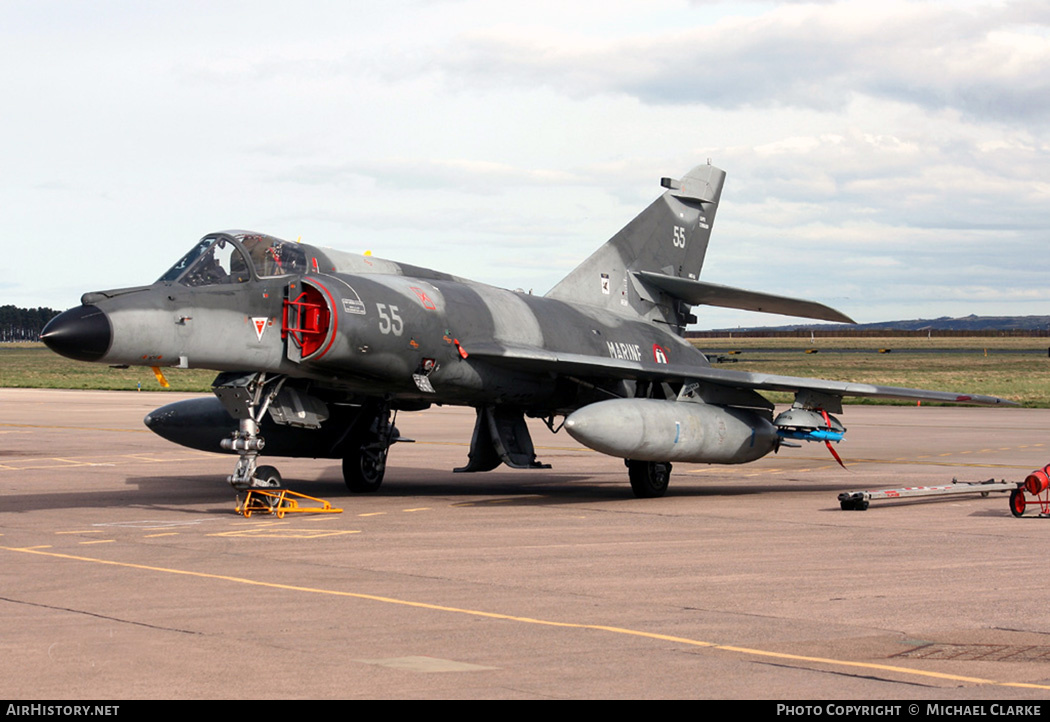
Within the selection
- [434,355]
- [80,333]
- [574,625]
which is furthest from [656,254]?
[574,625]

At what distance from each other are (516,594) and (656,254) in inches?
478

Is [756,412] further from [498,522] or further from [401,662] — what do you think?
[401,662]

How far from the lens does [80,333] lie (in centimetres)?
1228

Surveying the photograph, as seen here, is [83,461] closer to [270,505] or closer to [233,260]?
[270,505]

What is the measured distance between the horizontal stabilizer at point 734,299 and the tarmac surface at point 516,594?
2.75 metres

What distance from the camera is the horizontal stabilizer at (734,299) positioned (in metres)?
18.3

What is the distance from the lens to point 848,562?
10.7m

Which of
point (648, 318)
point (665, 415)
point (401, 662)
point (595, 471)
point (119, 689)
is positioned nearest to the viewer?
point (119, 689)

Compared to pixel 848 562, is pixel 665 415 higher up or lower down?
higher up

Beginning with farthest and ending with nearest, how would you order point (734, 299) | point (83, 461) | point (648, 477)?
1. point (83, 461)
2. point (734, 299)
3. point (648, 477)

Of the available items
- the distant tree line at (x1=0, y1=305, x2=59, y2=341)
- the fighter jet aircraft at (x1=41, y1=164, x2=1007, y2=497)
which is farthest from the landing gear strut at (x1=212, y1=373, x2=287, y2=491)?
the distant tree line at (x1=0, y1=305, x2=59, y2=341)

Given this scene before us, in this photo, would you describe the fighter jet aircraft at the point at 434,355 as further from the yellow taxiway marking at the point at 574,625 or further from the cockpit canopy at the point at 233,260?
the yellow taxiway marking at the point at 574,625

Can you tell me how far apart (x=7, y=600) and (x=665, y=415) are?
927 cm
